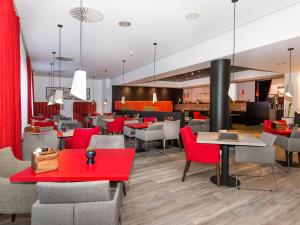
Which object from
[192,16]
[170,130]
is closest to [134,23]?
[192,16]

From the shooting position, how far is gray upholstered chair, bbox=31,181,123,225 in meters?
1.36

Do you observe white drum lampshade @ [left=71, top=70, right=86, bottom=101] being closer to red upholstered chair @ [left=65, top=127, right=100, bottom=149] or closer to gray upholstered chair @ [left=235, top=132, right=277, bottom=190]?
red upholstered chair @ [left=65, top=127, right=100, bottom=149]

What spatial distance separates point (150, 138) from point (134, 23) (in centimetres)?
291

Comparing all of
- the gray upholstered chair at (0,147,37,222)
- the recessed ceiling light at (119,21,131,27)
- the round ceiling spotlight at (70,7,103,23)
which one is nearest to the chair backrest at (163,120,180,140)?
the recessed ceiling light at (119,21,131,27)

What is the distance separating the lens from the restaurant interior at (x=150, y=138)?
179 centimetres

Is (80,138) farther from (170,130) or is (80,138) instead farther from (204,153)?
(170,130)

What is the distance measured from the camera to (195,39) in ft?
17.7

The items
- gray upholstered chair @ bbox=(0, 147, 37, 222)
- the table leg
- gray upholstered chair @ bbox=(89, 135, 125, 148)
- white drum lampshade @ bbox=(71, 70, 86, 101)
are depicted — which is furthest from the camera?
the table leg

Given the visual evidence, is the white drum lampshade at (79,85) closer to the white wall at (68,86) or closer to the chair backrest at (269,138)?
the chair backrest at (269,138)

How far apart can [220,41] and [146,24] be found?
198 centimetres

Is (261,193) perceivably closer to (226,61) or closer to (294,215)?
(294,215)

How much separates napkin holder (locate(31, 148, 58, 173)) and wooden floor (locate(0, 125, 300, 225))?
107 cm

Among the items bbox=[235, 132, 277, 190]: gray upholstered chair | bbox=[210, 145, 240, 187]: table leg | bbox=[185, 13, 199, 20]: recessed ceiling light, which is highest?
bbox=[185, 13, 199, 20]: recessed ceiling light

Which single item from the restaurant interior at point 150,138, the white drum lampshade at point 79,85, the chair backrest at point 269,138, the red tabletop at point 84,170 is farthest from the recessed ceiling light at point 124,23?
the chair backrest at point 269,138
